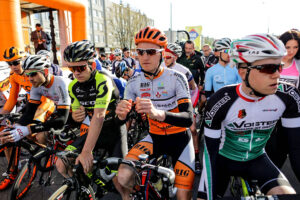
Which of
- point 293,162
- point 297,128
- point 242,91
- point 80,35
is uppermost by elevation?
point 80,35

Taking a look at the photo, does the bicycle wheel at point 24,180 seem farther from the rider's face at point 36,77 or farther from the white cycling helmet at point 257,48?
the white cycling helmet at point 257,48

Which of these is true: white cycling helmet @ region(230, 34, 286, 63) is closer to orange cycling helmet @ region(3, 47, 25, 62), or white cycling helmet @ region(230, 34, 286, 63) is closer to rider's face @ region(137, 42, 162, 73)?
rider's face @ region(137, 42, 162, 73)

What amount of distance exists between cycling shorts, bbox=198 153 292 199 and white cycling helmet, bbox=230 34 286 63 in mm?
1175

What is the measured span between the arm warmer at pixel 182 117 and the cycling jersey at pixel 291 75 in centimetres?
225

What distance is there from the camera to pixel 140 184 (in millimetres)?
2178

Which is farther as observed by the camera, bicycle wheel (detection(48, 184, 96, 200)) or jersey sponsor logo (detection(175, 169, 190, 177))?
jersey sponsor logo (detection(175, 169, 190, 177))

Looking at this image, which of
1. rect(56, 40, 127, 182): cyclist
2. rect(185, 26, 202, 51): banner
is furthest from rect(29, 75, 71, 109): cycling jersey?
rect(185, 26, 202, 51): banner

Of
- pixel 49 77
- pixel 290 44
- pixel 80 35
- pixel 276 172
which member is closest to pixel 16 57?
pixel 49 77

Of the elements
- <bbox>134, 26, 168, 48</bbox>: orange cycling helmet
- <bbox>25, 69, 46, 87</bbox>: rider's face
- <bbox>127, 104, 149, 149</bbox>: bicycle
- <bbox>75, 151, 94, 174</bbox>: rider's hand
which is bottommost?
<bbox>127, 104, 149, 149</bbox>: bicycle

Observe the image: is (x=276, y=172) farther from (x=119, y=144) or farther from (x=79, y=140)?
(x=79, y=140)

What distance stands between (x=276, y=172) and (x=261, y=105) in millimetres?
726

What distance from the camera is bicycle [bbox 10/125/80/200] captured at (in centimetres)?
316

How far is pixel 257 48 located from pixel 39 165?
371 cm

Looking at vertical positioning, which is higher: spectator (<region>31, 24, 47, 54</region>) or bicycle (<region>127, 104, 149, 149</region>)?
spectator (<region>31, 24, 47, 54</region>)
